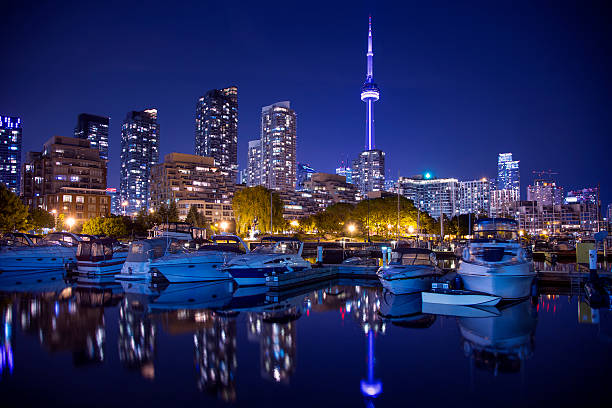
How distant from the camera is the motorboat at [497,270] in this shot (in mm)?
21094

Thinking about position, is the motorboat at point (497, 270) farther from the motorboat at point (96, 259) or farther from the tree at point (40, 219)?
the tree at point (40, 219)

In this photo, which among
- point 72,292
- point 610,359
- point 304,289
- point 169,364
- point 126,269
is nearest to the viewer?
point 169,364

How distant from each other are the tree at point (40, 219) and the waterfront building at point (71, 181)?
691 inches

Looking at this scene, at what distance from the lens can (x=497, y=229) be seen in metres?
28.1

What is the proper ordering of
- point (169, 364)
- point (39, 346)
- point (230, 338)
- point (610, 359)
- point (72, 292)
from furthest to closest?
point (72, 292)
point (230, 338)
point (39, 346)
point (610, 359)
point (169, 364)

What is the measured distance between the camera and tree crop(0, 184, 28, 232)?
186 ft

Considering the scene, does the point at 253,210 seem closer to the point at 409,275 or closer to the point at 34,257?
the point at 34,257

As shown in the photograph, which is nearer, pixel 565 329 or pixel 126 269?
pixel 565 329

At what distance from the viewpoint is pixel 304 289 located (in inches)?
1089

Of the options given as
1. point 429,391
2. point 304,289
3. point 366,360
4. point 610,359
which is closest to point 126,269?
point 304,289

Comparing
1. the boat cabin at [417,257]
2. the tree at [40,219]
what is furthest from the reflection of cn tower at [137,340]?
the tree at [40,219]

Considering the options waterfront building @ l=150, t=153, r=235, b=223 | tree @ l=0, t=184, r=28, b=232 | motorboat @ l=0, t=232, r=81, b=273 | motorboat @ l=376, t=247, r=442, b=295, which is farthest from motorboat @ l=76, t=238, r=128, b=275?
waterfront building @ l=150, t=153, r=235, b=223

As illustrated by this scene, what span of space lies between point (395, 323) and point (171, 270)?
16.1 m

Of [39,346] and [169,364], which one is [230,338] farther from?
[39,346]
